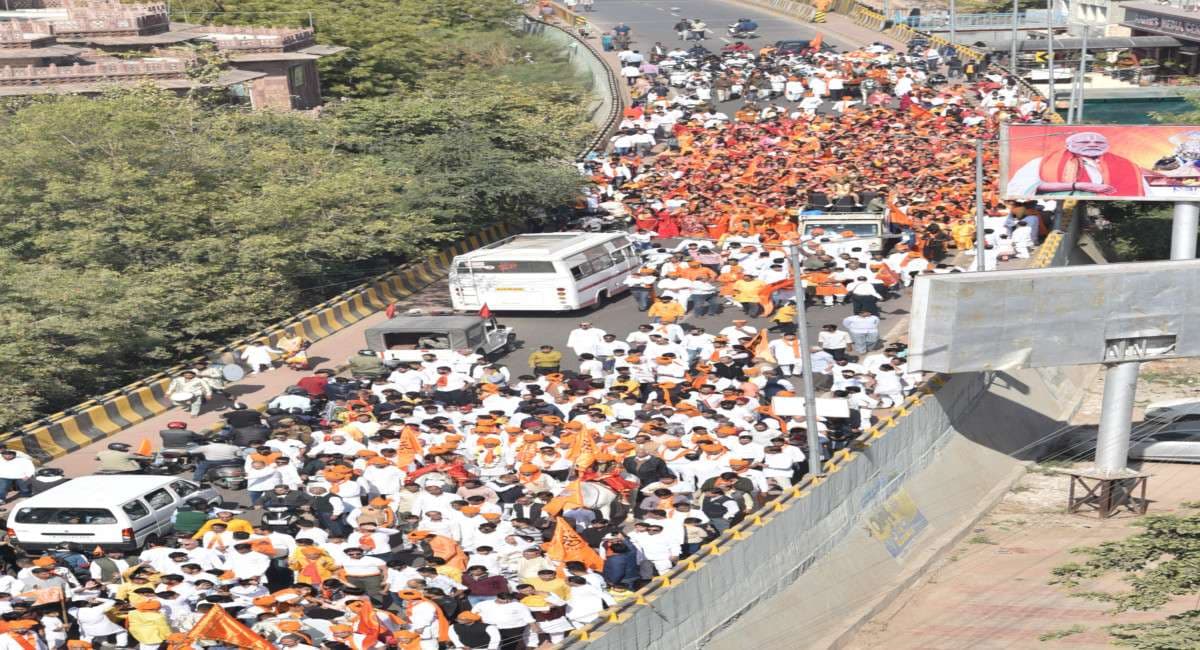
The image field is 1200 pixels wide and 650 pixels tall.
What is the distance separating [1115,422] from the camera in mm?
25766

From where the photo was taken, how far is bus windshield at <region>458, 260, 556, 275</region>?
A: 1312 inches

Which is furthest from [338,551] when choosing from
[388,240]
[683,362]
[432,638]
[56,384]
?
[388,240]

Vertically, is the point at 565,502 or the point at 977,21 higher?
the point at 977,21

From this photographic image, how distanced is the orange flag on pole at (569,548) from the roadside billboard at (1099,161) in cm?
2122

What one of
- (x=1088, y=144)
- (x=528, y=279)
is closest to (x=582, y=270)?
(x=528, y=279)

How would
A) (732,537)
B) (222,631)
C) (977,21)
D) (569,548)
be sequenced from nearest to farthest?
(222,631) < (569,548) < (732,537) < (977,21)

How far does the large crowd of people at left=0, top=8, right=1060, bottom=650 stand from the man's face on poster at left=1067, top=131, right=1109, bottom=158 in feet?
7.33

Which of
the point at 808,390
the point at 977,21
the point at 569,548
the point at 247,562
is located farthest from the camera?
the point at 977,21

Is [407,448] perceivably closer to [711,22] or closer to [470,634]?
Result: [470,634]

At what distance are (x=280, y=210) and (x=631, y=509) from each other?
18006mm

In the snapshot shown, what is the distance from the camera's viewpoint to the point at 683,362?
27.5 meters

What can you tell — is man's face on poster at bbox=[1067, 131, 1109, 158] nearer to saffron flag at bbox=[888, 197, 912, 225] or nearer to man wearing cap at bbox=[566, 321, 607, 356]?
saffron flag at bbox=[888, 197, 912, 225]

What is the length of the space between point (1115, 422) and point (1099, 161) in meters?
12.9

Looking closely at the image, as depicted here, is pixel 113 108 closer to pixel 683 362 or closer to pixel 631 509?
pixel 683 362
